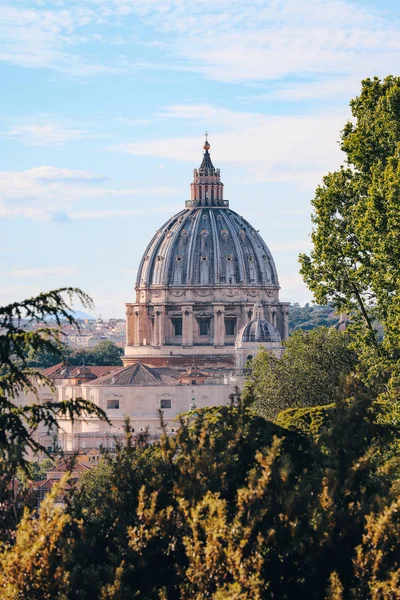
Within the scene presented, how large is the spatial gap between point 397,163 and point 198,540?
17245mm

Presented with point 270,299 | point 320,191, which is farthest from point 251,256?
point 320,191

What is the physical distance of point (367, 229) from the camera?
135 ft

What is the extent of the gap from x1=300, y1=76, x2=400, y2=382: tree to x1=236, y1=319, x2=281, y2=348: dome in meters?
96.2

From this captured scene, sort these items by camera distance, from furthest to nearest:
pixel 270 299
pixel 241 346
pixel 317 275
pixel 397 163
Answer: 1. pixel 270 299
2. pixel 241 346
3. pixel 317 275
4. pixel 397 163

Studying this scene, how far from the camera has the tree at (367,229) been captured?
40406mm

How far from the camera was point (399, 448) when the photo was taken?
120ft

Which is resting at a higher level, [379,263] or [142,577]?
[379,263]

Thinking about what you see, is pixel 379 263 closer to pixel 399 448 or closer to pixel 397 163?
pixel 397 163

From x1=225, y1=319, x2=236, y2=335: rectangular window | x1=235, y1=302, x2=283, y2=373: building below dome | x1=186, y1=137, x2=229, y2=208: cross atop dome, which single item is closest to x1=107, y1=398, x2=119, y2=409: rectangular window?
x1=235, y1=302, x2=283, y2=373: building below dome

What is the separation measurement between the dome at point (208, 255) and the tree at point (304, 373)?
305ft

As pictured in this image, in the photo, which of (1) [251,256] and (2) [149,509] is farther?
(1) [251,256]

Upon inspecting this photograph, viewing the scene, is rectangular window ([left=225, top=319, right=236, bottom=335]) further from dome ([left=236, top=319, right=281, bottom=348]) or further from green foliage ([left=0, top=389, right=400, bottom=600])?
green foliage ([left=0, top=389, right=400, bottom=600])

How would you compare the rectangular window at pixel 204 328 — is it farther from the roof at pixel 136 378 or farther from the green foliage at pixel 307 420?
the green foliage at pixel 307 420

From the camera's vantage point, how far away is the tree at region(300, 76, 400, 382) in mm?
40406
